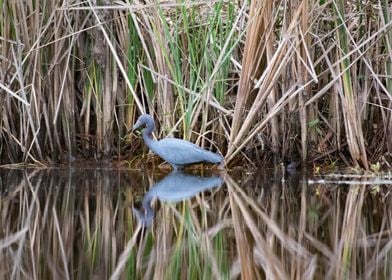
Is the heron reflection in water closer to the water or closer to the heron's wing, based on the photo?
the water

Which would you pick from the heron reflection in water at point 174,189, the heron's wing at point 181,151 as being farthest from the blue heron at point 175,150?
the heron reflection in water at point 174,189

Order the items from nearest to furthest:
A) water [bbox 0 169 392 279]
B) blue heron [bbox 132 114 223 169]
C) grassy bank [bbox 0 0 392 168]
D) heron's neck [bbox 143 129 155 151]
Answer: water [bbox 0 169 392 279]
grassy bank [bbox 0 0 392 168]
blue heron [bbox 132 114 223 169]
heron's neck [bbox 143 129 155 151]

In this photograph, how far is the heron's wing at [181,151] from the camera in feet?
21.6

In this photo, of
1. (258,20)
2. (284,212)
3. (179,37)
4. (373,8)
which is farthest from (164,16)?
(284,212)

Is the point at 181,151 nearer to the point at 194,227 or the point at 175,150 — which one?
the point at 175,150

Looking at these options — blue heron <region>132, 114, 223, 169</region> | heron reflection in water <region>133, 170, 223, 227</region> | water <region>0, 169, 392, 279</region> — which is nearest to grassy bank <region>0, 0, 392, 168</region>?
blue heron <region>132, 114, 223, 169</region>

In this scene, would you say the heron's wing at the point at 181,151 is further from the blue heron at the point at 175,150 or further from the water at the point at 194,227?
the water at the point at 194,227

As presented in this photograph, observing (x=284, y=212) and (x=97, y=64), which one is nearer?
(x=284, y=212)

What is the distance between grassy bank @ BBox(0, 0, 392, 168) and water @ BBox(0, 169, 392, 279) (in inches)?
17.5

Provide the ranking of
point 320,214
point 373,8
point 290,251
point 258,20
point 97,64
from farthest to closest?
point 97,64 < point 373,8 < point 258,20 < point 320,214 < point 290,251

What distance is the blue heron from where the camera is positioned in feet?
21.6

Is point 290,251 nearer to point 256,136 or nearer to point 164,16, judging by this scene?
point 256,136

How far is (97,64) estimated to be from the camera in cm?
709

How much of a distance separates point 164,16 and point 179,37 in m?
0.20
